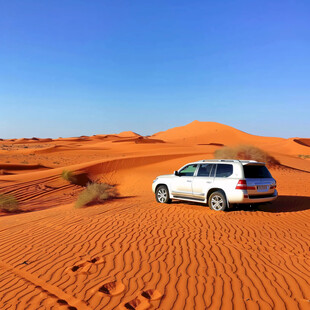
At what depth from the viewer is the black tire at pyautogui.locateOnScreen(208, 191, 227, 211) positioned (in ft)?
30.9

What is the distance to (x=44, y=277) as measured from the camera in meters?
4.86

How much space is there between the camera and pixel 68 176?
2062 cm

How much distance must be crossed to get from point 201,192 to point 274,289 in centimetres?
574

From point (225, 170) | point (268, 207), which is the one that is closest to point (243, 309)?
point (225, 170)

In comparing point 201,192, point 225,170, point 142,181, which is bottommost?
point 142,181

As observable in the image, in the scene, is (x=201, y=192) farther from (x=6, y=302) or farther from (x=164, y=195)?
(x=6, y=302)

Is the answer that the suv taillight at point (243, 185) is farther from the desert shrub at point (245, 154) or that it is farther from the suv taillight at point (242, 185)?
the desert shrub at point (245, 154)

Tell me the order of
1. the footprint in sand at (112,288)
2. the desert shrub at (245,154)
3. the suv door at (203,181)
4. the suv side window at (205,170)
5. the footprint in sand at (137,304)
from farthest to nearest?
1. the desert shrub at (245,154)
2. the suv side window at (205,170)
3. the suv door at (203,181)
4. the footprint in sand at (112,288)
5. the footprint in sand at (137,304)

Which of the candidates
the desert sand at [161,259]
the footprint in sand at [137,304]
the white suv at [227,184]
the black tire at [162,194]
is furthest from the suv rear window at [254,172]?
the footprint in sand at [137,304]

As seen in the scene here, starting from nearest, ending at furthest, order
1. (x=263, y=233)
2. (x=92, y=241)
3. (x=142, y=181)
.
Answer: (x=92, y=241) < (x=263, y=233) < (x=142, y=181)

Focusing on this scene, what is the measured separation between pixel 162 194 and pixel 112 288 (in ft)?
23.7

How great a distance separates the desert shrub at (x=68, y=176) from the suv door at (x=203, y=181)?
1262cm

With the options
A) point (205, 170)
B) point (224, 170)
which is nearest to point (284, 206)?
point (224, 170)

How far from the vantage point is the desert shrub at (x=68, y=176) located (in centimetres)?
2052
